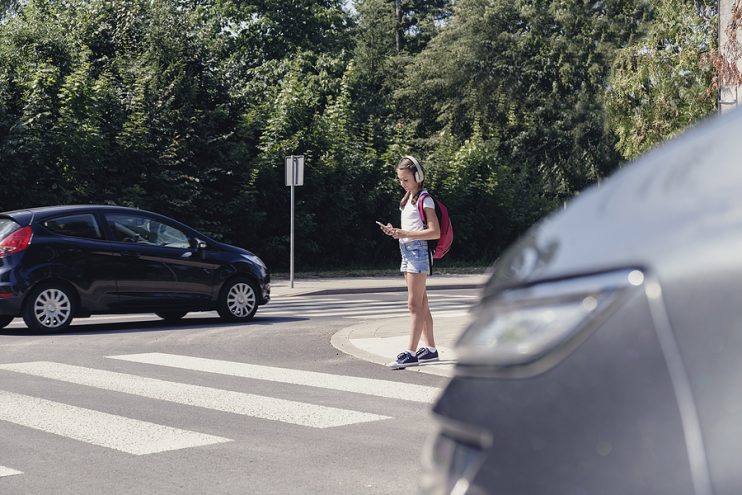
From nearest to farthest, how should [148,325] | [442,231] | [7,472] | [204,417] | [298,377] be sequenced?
[7,472] < [204,417] < [298,377] < [442,231] < [148,325]

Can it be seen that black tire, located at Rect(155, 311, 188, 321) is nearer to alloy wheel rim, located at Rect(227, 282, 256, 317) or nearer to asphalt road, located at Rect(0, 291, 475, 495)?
alloy wheel rim, located at Rect(227, 282, 256, 317)

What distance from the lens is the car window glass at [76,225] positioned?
12.7 meters

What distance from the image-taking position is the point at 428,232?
29.9 feet

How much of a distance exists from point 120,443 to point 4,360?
4.50 metres

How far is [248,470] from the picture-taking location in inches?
212

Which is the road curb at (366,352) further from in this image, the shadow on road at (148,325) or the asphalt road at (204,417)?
the shadow on road at (148,325)

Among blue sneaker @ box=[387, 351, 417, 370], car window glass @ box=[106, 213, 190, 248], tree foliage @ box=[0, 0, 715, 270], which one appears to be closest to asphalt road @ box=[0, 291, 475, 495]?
blue sneaker @ box=[387, 351, 417, 370]

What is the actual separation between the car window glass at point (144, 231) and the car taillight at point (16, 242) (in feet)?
3.61

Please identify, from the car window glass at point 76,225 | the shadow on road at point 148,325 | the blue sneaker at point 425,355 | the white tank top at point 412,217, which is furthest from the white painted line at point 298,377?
the car window glass at point 76,225

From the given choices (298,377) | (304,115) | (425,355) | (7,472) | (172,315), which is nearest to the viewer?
(7,472)

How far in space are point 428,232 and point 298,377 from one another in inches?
67.9

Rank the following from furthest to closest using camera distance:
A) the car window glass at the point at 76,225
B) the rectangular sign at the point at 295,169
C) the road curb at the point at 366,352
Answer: the rectangular sign at the point at 295,169 → the car window glass at the point at 76,225 → the road curb at the point at 366,352

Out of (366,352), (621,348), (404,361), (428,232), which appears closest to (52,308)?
(366,352)

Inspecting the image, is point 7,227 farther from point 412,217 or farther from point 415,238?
point 415,238
